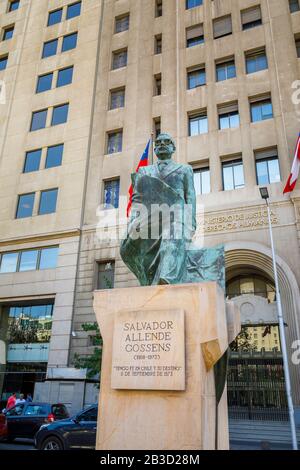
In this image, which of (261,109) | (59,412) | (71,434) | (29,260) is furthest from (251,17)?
(71,434)

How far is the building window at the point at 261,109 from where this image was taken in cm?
2062

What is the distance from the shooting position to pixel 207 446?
4.01 metres

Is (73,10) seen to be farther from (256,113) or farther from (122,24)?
(256,113)

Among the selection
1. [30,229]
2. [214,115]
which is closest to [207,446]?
[214,115]

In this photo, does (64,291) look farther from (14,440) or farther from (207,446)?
(207,446)

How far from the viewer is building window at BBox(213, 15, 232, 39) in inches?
928

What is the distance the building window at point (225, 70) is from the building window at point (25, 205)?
529 inches

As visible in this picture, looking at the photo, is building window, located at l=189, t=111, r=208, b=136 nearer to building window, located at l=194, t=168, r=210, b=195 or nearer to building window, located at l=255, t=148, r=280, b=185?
building window, located at l=194, t=168, r=210, b=195

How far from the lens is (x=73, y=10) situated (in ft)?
98.4

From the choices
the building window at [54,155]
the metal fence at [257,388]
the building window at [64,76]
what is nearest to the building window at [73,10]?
the building window at [64,76]

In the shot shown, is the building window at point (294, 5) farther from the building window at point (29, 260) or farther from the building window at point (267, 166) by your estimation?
the building window at point (29, 260)

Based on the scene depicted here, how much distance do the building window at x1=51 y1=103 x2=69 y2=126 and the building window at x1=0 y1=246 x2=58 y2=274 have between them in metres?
9.00

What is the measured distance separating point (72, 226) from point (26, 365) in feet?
27.5

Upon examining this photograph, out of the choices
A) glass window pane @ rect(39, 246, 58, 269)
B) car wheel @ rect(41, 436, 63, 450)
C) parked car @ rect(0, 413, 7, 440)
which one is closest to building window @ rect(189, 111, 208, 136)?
glass window pane @ rect(39, 246, 58, 269)
